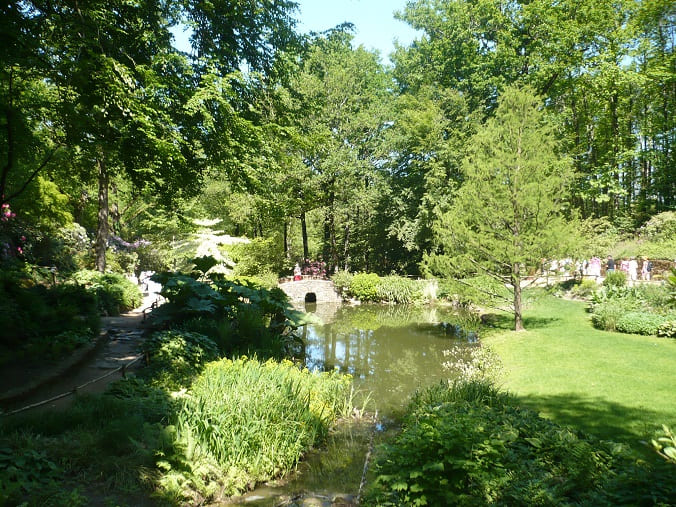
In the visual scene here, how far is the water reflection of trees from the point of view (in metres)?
10.3

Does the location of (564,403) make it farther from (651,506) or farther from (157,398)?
(157,398)

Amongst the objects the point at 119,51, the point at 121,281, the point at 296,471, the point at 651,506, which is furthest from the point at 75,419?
the point at 121,281

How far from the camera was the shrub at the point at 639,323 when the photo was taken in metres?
12.1

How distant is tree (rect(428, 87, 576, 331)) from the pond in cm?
301

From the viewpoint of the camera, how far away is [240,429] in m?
5.38

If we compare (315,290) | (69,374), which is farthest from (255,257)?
(69,374)

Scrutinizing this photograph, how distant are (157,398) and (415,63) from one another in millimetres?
32567

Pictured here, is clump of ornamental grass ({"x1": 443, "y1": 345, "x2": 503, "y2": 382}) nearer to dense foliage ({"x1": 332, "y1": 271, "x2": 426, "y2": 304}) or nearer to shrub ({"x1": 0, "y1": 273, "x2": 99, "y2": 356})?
shrub ({"x1": 0, "y1": 273, "x2": 99, "y2": 356})

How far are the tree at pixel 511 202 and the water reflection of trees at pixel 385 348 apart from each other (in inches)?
113

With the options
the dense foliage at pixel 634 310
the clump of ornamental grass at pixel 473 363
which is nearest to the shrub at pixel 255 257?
the clump of ornamental grass at pixel 473 363

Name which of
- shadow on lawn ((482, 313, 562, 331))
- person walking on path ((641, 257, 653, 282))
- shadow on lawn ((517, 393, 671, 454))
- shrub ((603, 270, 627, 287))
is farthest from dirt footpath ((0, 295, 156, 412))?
person walking on path ((641, 257, 653, 282))

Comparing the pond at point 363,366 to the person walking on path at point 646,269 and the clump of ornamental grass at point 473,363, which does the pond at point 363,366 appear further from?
the person walking on path at point 646,269

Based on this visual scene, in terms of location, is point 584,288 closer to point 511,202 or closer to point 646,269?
point 646,269

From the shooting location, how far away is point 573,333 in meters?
12.9
